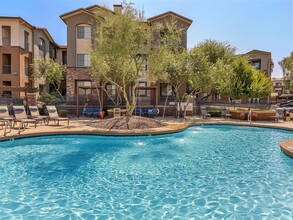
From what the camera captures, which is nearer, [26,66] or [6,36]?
[6,36]

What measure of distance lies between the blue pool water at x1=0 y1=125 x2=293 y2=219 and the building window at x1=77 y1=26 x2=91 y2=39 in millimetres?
16887

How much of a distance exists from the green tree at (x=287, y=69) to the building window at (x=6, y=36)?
33.1 meters

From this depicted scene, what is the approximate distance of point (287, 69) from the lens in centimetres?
3278

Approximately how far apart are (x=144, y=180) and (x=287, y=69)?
33413mm

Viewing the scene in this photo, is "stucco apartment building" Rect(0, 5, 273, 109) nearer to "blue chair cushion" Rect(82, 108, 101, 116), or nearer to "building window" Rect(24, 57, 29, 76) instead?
"building window" Rect(24, 57, 29, 76)

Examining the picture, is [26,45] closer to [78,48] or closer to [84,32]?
[78,48]

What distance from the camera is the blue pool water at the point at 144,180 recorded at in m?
4.81

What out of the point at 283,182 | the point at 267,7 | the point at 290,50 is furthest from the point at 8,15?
the point at 290,50

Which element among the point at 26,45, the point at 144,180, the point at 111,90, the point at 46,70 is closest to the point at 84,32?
the point at 46,70

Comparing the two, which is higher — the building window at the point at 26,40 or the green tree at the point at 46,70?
the building window at the point at 26,40

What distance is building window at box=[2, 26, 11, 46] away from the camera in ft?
88.9

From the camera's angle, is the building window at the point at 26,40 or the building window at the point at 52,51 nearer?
the building window at the point at 26,40

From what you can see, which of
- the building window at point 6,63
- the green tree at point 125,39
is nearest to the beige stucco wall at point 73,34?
the building window at point 6,63

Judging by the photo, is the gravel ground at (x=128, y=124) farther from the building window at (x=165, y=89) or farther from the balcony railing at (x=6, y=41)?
the balcony railing at (x=6, y=41)
